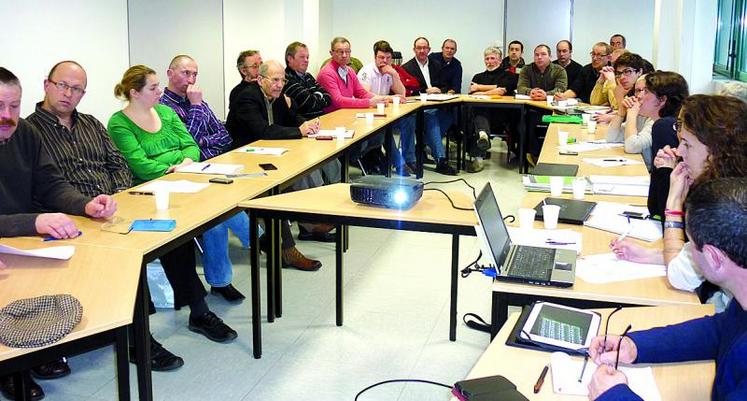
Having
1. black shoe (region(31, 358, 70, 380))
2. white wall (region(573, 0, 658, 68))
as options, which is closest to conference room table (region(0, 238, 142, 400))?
black shoe (region(31, 358, 70, 380))

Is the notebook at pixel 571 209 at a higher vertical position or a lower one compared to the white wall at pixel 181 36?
lower

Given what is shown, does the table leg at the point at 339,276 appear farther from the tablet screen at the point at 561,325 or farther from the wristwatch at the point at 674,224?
the tablet screen at the point at 561,325

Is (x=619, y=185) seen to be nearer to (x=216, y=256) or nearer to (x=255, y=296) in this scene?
(x=255, y=296)

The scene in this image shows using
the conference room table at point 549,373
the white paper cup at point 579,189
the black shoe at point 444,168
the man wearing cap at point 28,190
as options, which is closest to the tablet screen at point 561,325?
the conference room table at point 549,373

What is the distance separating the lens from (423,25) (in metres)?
10.1

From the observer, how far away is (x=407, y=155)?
753 centimetres

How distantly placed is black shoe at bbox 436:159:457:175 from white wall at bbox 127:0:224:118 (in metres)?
2.60

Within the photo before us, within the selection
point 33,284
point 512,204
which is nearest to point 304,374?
point 33,284

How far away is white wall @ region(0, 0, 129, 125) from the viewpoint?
5.38 meters

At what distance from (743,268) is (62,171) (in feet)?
9.53

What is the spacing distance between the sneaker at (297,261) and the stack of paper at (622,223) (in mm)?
1866

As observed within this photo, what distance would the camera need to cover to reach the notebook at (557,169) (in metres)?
3.92

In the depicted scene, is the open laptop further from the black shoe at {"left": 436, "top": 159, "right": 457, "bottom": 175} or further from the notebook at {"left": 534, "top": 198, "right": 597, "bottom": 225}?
the black shoe at {"left": 436, "top": 159, "right": 457, "bottom": 175}

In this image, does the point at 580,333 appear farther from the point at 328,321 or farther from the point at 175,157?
the point at 175,157
